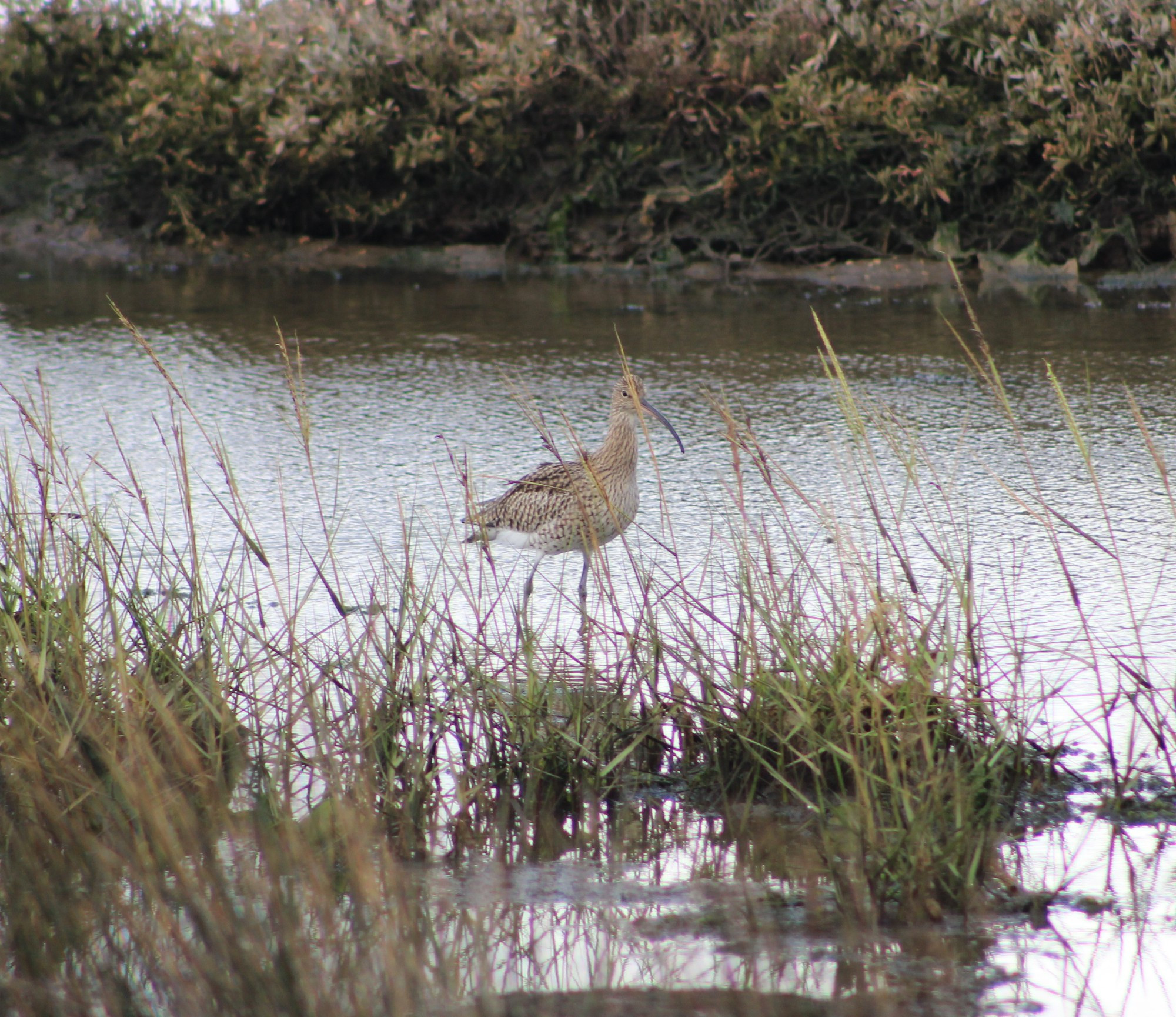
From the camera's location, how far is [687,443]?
6828 millimetres

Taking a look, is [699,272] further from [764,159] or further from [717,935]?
[717,935]

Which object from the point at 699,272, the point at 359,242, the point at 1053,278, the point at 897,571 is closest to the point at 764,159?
the point at 699,272

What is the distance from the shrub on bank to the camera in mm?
11219

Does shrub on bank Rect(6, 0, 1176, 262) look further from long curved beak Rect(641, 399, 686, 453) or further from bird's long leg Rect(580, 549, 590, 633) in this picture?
bird's long leg Rect(580, 549, 590, 633)

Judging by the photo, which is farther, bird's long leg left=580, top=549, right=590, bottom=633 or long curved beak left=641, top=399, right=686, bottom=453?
long curved beak left=641, top=399, right=686, bottom=453

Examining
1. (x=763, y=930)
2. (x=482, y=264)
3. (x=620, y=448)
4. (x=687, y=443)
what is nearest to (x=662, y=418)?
(x=620, y=448)

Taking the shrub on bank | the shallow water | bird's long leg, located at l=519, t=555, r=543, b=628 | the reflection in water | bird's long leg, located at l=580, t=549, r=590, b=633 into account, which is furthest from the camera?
the shrub on bank

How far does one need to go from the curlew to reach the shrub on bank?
23.2 feet

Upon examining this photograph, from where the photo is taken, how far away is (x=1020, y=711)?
3.34 m

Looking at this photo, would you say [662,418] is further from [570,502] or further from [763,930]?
[763,930]

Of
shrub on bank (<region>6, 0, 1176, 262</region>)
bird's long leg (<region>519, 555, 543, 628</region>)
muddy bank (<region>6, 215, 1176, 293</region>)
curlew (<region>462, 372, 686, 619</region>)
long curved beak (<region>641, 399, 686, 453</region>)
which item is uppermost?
shrub on bank (<region>6, 0, 1176, 262</region>)

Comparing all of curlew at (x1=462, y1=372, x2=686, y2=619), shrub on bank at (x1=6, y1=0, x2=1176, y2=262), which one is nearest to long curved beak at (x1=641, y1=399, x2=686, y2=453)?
curlew at (x1=462, y1=372, x2=686, y2=619)

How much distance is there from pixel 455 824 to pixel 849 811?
834 mm

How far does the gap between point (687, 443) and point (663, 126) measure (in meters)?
6.56
